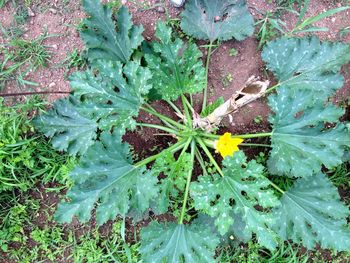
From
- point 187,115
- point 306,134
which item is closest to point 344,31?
point 306,134

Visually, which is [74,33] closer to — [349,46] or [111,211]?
[111,211]

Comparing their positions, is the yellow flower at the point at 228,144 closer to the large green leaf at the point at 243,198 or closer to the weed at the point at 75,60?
the large green leaf at the point at 243,198

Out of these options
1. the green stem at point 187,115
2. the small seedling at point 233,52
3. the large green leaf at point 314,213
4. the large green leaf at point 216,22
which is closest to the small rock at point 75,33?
the large green leaf at point 216,22

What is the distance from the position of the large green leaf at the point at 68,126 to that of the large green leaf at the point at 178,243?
2.66 feet

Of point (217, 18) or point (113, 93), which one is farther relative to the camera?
point (217, 18)

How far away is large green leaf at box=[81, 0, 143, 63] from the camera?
366 cm

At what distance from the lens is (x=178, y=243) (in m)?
3.47

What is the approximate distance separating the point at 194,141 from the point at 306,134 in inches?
33.6

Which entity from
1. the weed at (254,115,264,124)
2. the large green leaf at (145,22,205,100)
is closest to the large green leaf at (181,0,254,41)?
the large green leaf at (145,22,205,100)

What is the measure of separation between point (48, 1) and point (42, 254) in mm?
2091

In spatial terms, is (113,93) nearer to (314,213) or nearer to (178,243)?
(178,243)

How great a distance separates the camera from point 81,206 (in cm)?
337

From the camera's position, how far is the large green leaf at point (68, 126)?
368 centimetres

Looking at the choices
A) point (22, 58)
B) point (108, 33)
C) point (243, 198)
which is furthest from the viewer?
point (22, 58)
